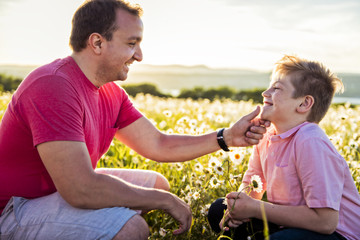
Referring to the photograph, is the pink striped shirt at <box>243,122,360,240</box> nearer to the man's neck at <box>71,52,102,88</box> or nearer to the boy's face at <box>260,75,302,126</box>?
the boy's face at <box>260,75,302,126</box>

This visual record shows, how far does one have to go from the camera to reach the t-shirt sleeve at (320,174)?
89.0 inches

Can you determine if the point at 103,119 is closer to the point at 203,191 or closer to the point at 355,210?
the point at 203,191

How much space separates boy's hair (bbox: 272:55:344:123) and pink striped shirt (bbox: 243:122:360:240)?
7.0 inches

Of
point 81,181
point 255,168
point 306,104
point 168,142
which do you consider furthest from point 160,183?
point 306,104

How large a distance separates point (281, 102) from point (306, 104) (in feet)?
0.54

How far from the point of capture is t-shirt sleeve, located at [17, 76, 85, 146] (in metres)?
2.33

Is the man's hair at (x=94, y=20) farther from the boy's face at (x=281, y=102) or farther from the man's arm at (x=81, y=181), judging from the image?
the boy's face at (x=281, y=102)

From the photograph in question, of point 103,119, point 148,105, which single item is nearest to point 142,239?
point 103,119

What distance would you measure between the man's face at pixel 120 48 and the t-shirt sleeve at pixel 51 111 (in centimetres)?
40

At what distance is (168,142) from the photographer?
3.36m

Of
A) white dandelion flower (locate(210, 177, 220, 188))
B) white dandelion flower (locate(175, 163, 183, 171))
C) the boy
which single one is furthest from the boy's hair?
white dandelion flower (locate(175, 163, 183, 171))

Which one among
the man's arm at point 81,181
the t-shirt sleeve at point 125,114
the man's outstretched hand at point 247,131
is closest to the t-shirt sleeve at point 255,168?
the man's outstretched hand at point 247,131

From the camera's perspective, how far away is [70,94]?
2502 mm

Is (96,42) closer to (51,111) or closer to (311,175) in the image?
(51,111)
